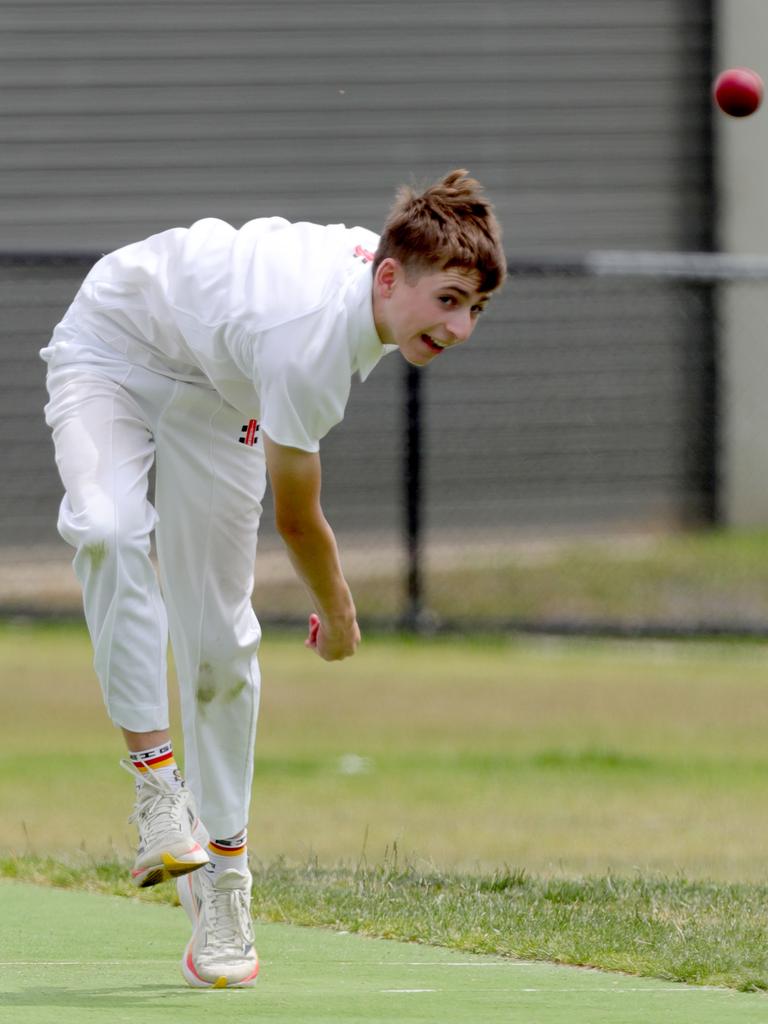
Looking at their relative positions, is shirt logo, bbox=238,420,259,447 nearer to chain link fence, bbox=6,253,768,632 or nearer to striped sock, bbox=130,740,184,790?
striped sock, bbox=130,740,184,790

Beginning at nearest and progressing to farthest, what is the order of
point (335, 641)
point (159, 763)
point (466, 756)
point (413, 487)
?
point (159, 763) → point (335, 641) → point (466, 756) → point (413, 487)

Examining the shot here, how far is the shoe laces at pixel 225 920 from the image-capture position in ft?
16.8

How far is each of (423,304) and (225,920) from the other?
1.70 metres

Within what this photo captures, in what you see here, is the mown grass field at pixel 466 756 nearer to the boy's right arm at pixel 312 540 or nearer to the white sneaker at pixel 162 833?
the boy's right arm at pixel 312 540

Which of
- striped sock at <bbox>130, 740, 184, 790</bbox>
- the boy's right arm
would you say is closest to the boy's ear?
the boy's right arm

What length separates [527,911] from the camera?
6.04m

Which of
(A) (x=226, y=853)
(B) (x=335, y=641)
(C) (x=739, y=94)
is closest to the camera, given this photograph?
(B) (x=335, y=641)

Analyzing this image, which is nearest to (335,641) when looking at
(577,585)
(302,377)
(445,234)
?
(302,377)

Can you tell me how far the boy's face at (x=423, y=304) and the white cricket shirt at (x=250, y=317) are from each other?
0.04 metres

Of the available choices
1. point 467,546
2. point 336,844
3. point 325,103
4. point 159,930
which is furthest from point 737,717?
point 325,103

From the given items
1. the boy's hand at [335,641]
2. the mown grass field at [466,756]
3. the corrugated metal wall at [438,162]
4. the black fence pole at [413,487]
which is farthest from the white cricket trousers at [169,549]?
the corrugated metal wall at [438,162]

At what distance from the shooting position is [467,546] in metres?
16.6

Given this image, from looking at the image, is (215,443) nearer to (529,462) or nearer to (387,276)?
(387,276)

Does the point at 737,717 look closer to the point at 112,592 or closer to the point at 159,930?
the point at 159,930
